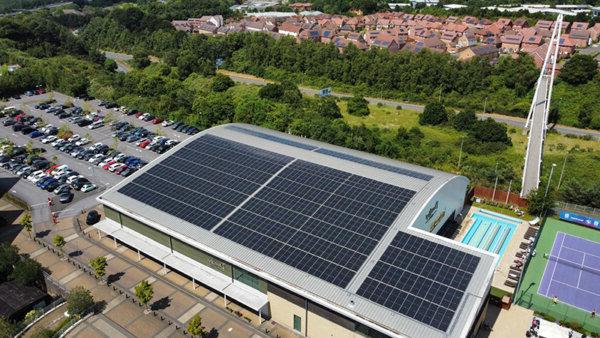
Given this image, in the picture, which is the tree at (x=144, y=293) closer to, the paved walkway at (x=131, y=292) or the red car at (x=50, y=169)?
the paved walkway at (x=131, y=292)

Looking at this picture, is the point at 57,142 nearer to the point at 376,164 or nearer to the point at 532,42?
the point at 376,164

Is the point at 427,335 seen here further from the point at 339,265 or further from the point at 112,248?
the point at 112,248

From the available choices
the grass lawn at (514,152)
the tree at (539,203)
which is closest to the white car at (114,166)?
the grass lawn at (514,152)

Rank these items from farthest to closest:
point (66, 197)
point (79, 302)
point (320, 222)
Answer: point (66, 197) → point (320, 222) → point (79, 302)

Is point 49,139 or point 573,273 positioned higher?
point 49,139

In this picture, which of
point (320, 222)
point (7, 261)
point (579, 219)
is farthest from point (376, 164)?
point (7, 261)

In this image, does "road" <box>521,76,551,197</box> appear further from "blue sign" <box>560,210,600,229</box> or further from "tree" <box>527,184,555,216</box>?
"blue sign" <box>560,210,600,229</box>
